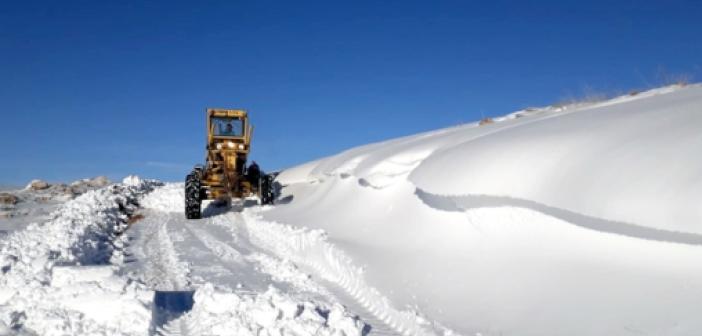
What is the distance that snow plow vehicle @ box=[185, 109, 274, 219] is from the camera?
1562 centimetres

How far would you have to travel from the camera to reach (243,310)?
4.76 meters

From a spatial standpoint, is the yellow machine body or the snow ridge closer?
the snow ridge

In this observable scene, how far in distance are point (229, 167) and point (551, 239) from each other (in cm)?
1229

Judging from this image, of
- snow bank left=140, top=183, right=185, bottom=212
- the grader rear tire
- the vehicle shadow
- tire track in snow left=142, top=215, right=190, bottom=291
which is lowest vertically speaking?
the vehicle shadow

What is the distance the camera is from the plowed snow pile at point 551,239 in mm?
4035

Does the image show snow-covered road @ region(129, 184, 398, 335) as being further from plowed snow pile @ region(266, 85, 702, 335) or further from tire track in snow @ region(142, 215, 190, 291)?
plowed snow pile @ region(266, 85, 702, 335)

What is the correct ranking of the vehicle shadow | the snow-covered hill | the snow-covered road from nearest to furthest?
1. the snow-covered hill
2. the vehicle shadow
3. the snow-covered road

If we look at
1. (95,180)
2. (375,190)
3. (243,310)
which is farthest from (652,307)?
(95,180)

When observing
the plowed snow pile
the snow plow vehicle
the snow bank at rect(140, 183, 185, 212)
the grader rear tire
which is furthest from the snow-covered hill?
the snow bank at rect(140, 183, 185, 212)

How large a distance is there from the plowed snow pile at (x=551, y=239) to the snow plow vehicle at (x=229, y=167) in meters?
7.28

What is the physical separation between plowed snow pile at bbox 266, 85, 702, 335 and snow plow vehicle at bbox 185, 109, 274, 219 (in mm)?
7279

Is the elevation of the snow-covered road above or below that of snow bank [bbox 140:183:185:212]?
below

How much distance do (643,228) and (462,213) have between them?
273 cm

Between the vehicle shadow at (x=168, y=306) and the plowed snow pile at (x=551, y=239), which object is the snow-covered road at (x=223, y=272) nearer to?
the vehicle shadow at (x=168, y=306)
